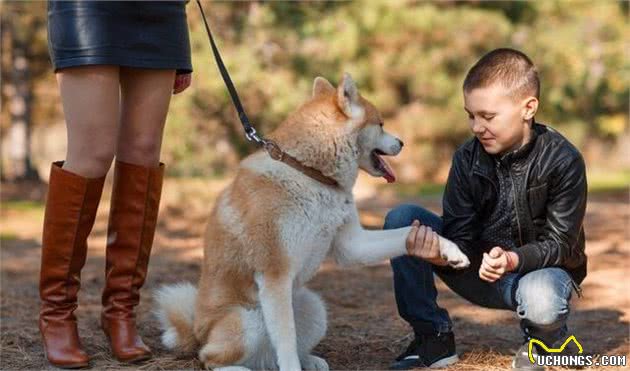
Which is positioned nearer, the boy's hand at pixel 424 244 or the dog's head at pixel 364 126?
the boy's hand at pixel 424 244

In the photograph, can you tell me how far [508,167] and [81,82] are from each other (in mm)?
1620

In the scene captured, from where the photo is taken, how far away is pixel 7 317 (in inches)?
166

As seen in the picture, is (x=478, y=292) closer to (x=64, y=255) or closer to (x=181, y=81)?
(x=181, y=81)

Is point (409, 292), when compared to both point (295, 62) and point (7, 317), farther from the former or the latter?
point (295, 62)

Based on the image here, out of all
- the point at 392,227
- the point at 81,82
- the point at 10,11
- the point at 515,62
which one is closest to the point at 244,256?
the point at 392,227

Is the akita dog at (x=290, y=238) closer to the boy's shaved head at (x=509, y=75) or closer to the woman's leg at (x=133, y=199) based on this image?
the woman's leg at (x=133, y=199)

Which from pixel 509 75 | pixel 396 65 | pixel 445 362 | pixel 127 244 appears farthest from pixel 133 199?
pixel 396 65

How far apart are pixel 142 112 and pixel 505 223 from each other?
1475mm

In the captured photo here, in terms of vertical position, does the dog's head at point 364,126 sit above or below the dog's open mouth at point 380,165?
above

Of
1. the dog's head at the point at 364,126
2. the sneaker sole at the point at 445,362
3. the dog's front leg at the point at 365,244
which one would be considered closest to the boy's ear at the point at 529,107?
the dog's head at the point at 364,126

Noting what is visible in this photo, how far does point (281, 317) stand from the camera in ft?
9.67

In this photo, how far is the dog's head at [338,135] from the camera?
10.2 ft

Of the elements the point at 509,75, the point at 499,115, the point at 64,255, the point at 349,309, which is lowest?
the point at 349,309

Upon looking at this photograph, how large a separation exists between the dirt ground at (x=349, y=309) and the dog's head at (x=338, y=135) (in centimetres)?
84
